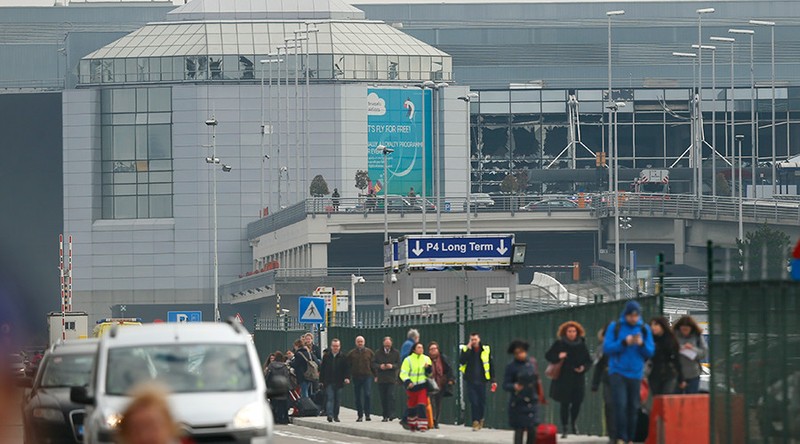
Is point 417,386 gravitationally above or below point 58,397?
below

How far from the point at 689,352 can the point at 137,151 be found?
114 meters

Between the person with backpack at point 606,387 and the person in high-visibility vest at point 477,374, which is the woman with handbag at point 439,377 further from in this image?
the person with backpack at point 606,387

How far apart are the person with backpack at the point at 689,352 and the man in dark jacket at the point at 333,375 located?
1724 cm

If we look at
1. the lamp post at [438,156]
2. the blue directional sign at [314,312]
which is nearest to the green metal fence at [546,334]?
the blue directional sign at [314,312]

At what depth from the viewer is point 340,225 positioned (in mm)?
115000

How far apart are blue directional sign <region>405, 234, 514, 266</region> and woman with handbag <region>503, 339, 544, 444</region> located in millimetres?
28952

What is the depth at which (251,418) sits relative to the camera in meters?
17.5

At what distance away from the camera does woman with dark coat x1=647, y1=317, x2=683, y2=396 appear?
22531 millimetres

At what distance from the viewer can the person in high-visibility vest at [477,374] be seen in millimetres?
31562

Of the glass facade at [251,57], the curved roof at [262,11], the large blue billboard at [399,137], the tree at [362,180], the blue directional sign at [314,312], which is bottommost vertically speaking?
the blue directional sign at [314,312]

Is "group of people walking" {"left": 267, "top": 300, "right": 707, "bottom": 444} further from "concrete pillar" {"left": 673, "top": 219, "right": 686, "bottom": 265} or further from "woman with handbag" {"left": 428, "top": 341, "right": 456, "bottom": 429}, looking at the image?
"concrete pillar" {"left": 673, "top": 219, "right": 686, "bottom": 265}

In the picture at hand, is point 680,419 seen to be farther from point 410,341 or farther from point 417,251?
point 417,251

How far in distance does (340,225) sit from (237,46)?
2345cm

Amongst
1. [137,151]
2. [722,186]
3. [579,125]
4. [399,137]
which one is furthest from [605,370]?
[579,125]
